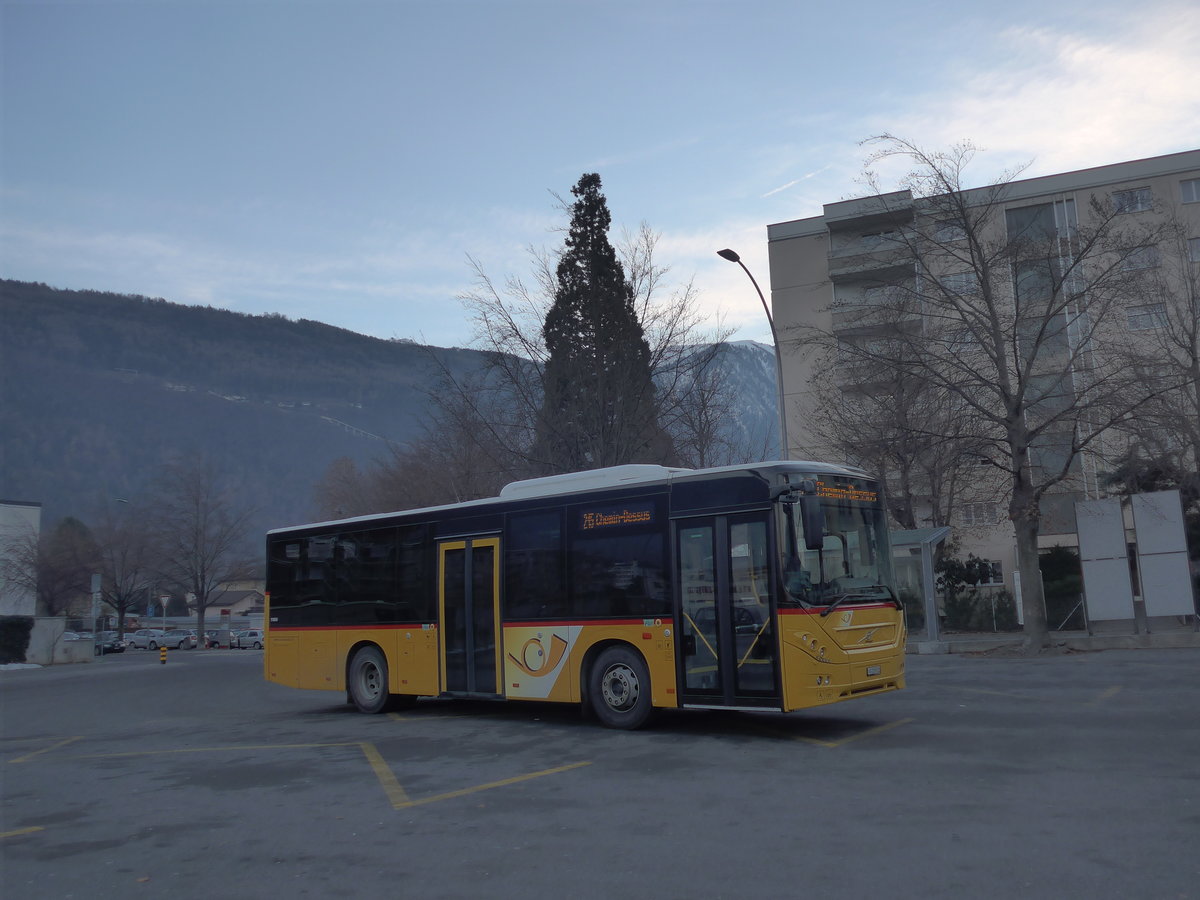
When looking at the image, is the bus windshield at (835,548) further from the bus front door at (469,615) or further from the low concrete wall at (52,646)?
the low concrete wall at (52,646)

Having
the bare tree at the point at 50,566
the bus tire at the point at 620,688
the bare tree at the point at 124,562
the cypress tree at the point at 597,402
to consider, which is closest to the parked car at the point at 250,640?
the bare tree at the point at 124,562

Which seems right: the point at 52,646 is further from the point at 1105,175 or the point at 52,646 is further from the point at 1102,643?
the point at 1105,175

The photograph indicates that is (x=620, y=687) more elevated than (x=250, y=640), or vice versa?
(x=620, y=687)

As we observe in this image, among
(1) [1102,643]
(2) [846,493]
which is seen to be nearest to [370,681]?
(2) [846,493]

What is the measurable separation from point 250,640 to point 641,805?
63318mm

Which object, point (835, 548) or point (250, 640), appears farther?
point (250, 640)

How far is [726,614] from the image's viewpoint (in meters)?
11.2

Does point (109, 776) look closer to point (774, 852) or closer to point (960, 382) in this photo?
point (774, 852)

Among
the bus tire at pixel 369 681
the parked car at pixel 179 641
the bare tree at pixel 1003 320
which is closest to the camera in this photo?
the bus tire at pixel 369 681

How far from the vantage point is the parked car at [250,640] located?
65.4m

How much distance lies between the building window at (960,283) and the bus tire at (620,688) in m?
15.0

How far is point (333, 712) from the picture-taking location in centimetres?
1645

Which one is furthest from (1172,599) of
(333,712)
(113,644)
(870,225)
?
(113,644)

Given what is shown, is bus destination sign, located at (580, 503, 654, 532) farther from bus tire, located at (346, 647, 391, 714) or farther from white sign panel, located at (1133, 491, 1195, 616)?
white sign panel, located at (1133, 491, 1195, 616)
